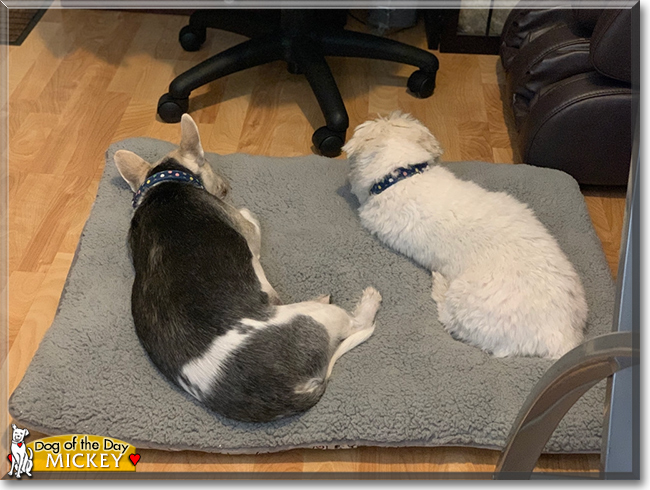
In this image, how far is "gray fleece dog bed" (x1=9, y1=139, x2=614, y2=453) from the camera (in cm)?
161

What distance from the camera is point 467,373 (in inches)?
67.2

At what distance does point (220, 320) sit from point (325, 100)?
3.90 ft

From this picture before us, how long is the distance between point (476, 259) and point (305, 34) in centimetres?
131

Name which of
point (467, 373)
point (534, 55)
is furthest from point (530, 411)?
point (534, 55)

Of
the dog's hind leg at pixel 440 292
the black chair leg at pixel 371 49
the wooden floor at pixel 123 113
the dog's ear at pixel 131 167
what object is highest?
the black chair leg at pixel 371 49

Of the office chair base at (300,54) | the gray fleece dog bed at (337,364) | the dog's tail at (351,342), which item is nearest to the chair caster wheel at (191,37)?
the office chair base at (300,54)

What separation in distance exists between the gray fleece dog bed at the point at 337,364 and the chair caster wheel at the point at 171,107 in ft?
1.56

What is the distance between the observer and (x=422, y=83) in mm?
2766

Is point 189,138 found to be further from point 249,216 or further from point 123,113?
point 123,113

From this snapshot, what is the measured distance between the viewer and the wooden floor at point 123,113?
2.17 metres

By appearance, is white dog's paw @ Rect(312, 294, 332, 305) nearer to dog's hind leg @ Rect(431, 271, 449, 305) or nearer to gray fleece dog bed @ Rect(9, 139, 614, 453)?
gray fleece dog bed @ Rect(9, 139, 614, 453)

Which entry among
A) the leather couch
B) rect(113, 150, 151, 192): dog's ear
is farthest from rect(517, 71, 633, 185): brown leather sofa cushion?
rect(113, 150, 151, 192): dog's ear

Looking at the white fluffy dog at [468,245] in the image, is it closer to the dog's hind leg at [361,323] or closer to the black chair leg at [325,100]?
the dog's hind leg at [361,323]

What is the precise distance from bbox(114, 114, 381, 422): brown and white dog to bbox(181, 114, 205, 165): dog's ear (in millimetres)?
177
